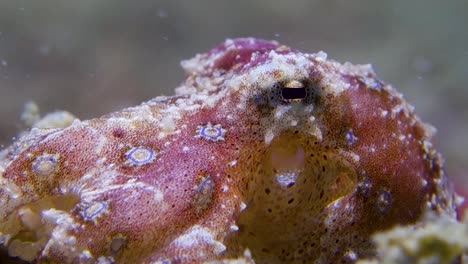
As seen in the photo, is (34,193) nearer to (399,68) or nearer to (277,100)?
(277,100)

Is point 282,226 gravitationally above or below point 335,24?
below

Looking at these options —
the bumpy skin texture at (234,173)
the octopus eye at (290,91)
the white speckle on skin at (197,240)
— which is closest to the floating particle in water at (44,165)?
the bumpy skin texture at (234,173)

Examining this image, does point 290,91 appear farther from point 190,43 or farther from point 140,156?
point 190,43

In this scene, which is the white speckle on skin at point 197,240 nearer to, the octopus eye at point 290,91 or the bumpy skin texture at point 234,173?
the bumpy skin texture at point 234,173

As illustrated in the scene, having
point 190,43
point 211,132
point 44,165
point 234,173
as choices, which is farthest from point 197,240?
point 190,43

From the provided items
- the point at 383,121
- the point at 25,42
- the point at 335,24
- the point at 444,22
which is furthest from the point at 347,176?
the point at 444,22
